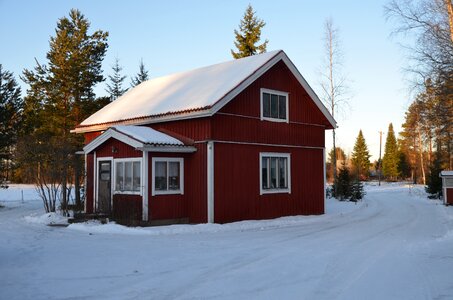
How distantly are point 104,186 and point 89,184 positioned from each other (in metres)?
2.62

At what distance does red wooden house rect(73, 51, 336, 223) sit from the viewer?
1708 centimetres

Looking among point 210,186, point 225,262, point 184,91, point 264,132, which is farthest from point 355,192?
point 225,262

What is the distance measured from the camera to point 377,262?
995cm

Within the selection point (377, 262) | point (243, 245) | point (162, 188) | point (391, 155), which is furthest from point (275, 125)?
point (391, 155)

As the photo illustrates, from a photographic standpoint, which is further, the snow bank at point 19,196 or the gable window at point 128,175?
the snow bank at point 19,196

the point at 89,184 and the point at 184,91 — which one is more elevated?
the point at 184,91

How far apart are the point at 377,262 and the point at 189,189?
9.06 meters

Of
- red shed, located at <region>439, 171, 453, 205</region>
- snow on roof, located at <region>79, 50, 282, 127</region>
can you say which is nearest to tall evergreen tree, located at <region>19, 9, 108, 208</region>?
snow on roof, located at <region>79, 50, 282, 127</region>

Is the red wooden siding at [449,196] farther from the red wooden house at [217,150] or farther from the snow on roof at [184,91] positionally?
the snow on roof at [184,91]

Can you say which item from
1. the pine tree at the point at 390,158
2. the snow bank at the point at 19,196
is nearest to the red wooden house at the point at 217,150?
the snow bank at the point at 19,196

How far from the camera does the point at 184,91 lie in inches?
808

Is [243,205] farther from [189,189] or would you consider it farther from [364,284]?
[364,284]

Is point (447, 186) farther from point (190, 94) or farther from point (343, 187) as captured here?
point (190, 94)

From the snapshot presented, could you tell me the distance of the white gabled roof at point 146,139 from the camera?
16.3 metres
